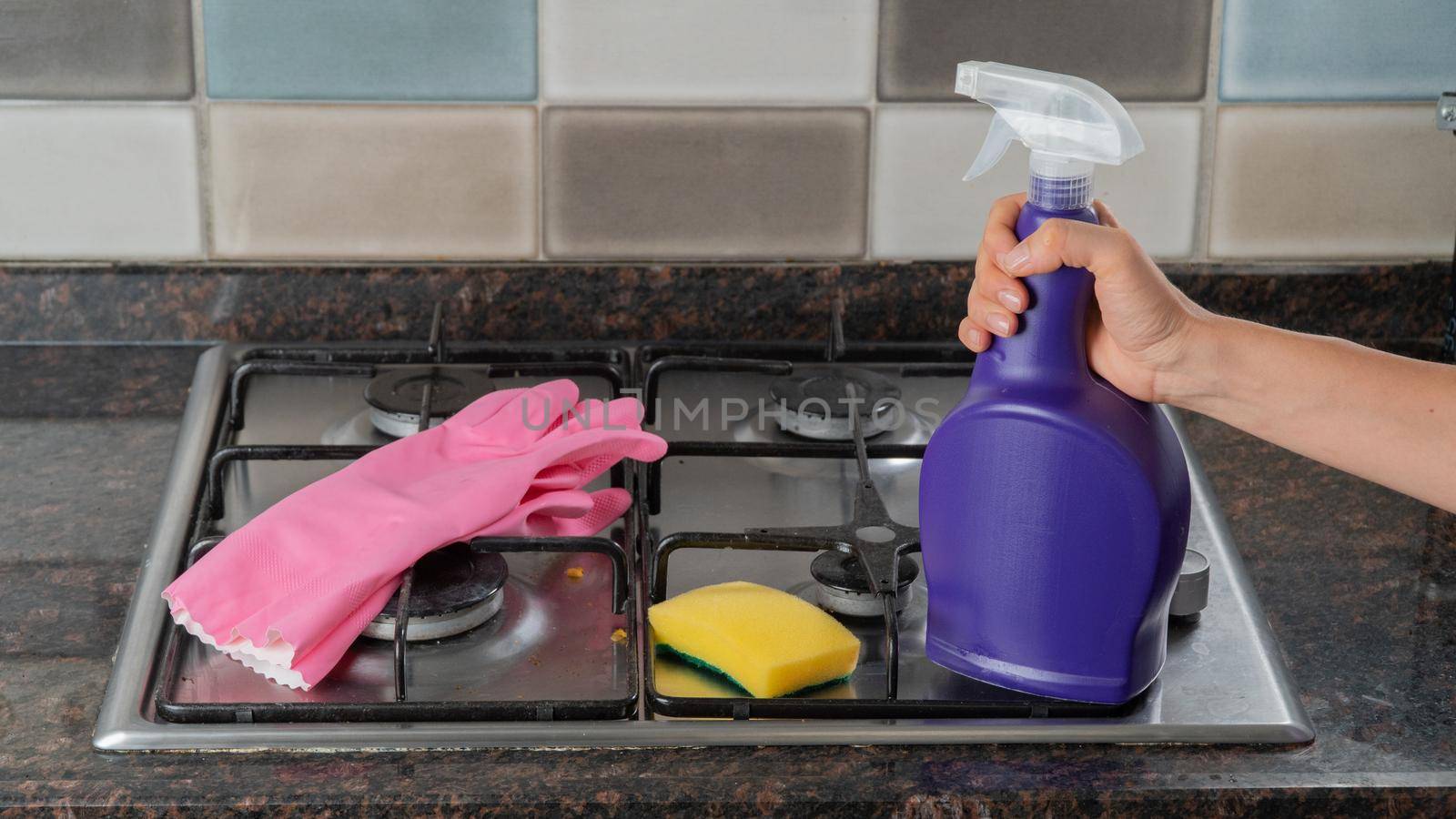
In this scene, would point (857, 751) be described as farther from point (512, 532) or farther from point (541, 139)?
point (541, 139)

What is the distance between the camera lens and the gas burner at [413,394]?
1.02 meters

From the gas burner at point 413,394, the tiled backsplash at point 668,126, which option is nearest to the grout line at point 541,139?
the tiled backsplash at point 668,126

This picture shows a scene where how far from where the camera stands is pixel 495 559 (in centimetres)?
82

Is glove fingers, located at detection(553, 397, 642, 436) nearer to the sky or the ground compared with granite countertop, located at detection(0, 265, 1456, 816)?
nearer to the sky

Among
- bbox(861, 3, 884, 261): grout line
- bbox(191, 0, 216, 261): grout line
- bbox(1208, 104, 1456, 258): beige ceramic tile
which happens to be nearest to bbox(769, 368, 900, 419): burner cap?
bbox(861, 3, 884, 261): grout line

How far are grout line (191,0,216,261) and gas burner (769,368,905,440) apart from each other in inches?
18.7

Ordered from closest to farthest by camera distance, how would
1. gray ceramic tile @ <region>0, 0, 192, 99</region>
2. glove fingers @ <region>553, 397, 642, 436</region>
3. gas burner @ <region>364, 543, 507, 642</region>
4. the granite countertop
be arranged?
the granite countertop < gas burner @ <region>364, 543, 507, 642</region> < glove fingers @ <region>553, 397, 642, 436</region> < gray ceramic tile @ <region>0, 0, 192, 99</region>

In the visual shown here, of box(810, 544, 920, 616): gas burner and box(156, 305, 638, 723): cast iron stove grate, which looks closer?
box(156, 305, 638, 723): cast iron stove grate

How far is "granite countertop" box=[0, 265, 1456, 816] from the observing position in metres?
0.65

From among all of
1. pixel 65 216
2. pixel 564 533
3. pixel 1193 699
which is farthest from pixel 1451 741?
pixel 65 216

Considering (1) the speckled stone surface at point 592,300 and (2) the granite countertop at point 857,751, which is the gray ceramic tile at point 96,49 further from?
(2) the granite countertop at point 857,751

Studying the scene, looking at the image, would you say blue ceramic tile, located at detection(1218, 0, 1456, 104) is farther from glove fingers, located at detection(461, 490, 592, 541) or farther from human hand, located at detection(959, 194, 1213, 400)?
glove fingers, located at detection(461, 490, 592, 541)

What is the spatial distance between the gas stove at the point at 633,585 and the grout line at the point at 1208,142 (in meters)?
0.25

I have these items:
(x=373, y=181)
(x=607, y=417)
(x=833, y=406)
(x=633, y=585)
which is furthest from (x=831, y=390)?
(x=373, y=181)
